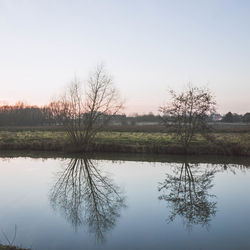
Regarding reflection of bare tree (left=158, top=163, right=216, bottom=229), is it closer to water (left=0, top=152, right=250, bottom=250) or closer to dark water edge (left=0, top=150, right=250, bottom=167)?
water (left=0, top=152, right=250, bottom=250)

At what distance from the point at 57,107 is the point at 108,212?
16.9 meters

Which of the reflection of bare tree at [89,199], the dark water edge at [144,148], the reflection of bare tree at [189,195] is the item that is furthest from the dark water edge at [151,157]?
the reflection of bare tree at [89,199]

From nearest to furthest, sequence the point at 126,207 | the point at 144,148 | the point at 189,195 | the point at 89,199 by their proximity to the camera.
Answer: the point at 126,207 < the point at 89,199 < the point at 189,195 < the point at 144,148

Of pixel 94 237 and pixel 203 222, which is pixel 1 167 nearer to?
pixel 94 237

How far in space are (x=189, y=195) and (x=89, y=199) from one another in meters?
4.11

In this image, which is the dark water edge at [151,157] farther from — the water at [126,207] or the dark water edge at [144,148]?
the water at [126,207]

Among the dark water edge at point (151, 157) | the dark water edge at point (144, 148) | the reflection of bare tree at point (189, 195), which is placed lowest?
the reflection of bare tree at point (189, 195)

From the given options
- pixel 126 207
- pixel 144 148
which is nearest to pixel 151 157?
pixel 144 148

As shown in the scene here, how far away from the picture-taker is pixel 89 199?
912 cm

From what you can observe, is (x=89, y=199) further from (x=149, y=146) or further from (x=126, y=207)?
(x=149, y=146)

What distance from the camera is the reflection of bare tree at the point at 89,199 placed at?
7.09m

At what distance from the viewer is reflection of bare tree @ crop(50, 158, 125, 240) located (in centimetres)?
709

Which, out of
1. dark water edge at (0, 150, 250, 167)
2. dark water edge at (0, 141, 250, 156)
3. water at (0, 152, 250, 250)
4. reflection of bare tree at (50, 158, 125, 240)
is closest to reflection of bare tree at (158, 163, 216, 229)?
water at (0, 152, 250, 250)

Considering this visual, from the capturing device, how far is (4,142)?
A: 2317 cm
